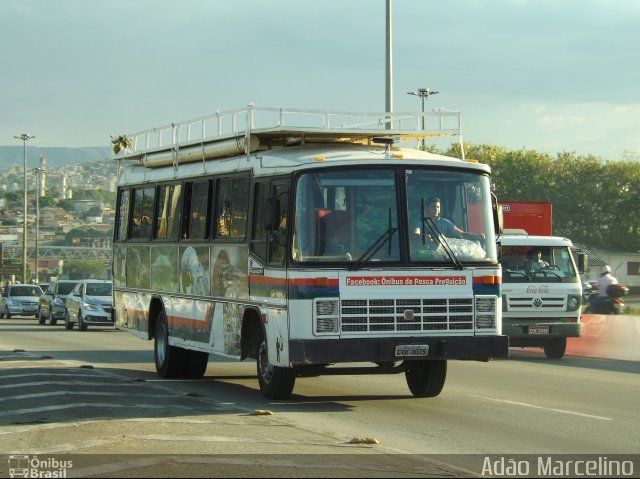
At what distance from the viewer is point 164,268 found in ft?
59.1

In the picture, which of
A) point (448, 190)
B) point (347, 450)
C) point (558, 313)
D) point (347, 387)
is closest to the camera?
point (347, 450)

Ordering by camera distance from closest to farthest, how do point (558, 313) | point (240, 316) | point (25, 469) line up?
point (25, 469) < point (240, 316) < point (558, 313)

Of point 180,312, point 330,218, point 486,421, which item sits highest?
point 330,218

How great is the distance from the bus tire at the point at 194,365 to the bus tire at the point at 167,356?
0.18 feet

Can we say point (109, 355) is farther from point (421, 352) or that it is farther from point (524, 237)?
point (421, 352)

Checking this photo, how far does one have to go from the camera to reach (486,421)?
41.7ft

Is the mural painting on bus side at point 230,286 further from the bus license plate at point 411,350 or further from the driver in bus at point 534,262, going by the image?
the driver in bus at point 534,262

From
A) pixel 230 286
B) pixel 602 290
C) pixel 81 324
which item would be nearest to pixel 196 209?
pixel 230 286

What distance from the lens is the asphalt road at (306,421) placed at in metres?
9.53

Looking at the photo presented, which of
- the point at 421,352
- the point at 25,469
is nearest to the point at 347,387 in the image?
the point at 421,352

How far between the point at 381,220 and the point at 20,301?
4147 cm

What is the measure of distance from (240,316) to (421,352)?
8.89 ft

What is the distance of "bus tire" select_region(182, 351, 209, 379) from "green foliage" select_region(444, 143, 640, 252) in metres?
71.0

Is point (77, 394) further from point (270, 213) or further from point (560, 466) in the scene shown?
point (560, 466)
